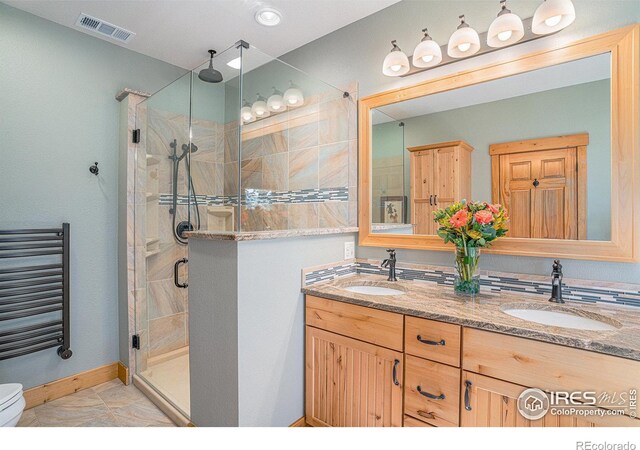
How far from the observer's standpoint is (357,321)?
156 cm

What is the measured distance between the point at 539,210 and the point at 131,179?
259cm

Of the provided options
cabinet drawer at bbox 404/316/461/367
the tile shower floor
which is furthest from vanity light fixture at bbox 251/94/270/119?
the tile shower floor

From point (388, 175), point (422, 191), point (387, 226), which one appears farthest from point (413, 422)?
point (388, 175)

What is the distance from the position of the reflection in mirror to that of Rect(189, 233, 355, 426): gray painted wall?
0.75m

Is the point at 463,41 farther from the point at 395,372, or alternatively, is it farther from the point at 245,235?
the point at 395,372

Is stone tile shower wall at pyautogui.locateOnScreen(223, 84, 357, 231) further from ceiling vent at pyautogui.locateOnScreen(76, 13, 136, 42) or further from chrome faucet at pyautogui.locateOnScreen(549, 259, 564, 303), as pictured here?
ceiling vent at pyautogui.locateOnScreen(76, 13, 136, 42)

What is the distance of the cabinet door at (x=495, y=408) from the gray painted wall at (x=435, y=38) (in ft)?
2.17

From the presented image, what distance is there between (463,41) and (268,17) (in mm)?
1273

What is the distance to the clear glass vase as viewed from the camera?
160 cm

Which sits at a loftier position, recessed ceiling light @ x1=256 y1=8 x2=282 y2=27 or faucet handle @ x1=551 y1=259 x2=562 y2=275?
recessed ceiling light @ x1=256 y1=8 x2=282 y2=27

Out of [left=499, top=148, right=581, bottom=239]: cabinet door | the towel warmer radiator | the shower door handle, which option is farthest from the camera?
the shower door handle

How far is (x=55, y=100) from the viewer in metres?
2.18
